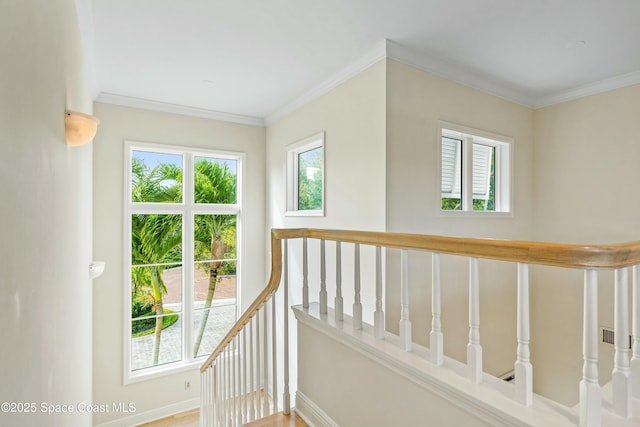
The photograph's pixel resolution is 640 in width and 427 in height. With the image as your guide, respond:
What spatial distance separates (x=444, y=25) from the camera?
2.27 m

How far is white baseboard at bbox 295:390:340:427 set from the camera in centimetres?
185

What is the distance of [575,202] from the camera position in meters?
3.30

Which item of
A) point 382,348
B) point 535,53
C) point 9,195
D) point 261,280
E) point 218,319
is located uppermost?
point 535,53

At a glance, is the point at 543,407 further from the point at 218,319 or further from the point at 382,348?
the point at 218,319

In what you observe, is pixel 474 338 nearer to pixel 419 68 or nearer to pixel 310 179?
pixel 419 68

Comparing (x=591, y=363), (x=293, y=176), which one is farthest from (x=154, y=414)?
(x=591, y=363)

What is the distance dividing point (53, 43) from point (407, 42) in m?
2.19

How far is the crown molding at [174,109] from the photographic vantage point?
360 cm

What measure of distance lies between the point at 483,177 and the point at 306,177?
1929mm

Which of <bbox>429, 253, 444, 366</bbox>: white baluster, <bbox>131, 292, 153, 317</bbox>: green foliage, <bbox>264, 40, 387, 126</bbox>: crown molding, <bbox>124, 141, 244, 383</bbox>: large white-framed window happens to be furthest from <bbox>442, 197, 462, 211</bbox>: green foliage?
<bbox>131, 292, 153, 317</bbox>: green foliage

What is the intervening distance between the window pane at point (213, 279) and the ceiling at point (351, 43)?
1.74 meters

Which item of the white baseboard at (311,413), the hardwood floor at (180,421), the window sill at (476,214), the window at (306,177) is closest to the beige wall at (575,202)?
the window sill at (476,214)

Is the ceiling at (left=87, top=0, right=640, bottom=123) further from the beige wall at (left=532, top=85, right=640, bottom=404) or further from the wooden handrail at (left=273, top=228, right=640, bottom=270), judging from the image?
the wooden handrail at (left=273, top=228, right=640, bottom=270)

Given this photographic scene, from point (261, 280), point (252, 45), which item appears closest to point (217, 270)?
point (261, 280)
